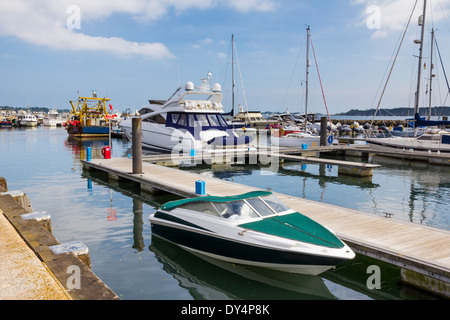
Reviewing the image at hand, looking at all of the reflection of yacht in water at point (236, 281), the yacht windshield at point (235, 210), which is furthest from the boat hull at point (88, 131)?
the yacht windshield at point (235, 210)

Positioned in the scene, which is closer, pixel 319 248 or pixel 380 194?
pixel 319 248

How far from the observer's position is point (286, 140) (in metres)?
36.3

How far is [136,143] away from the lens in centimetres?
1728

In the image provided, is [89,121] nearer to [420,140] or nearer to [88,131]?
[88,131]

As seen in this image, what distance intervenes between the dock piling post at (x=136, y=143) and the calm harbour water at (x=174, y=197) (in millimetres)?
1197

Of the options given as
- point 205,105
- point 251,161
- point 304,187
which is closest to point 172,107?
point 205,105

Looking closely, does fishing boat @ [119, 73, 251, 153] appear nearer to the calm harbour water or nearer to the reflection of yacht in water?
the calm harbour water

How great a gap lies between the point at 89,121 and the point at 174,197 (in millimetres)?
49265

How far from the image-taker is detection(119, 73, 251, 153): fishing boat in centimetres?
2969

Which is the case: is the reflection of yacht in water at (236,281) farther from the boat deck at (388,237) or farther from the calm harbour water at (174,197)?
the boat deck at (388,237)

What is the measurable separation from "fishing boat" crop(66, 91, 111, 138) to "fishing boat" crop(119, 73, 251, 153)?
87.7 ft

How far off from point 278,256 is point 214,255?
5.97 ft

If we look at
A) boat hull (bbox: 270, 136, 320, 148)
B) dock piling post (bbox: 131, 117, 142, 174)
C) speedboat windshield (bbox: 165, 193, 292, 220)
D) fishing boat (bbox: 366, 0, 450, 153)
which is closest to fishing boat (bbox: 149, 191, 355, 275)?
speedboat windshield (bbox: 165, 193, 292, 220)
